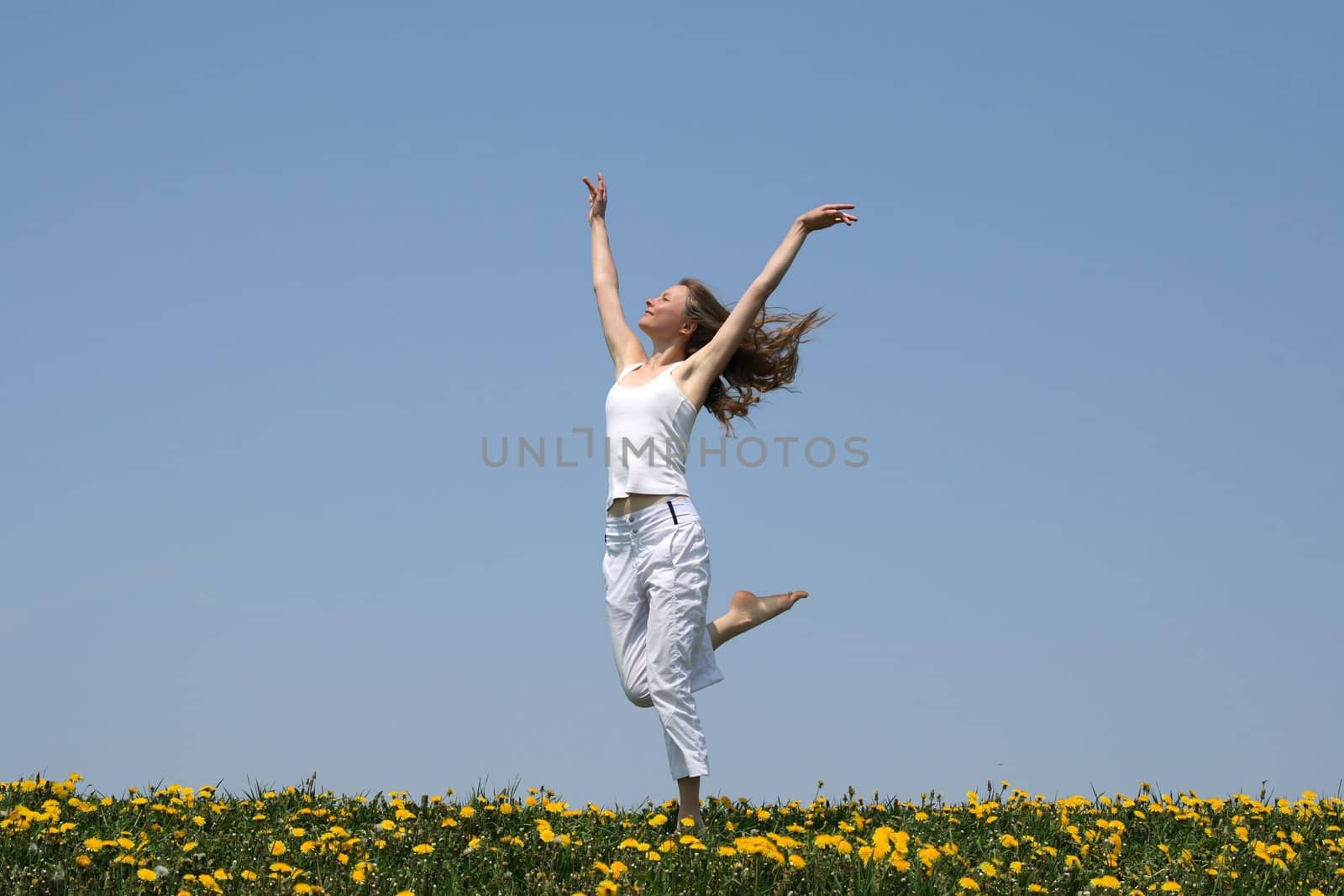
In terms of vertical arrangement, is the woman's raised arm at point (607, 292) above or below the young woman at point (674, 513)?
above

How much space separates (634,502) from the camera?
24.1ft

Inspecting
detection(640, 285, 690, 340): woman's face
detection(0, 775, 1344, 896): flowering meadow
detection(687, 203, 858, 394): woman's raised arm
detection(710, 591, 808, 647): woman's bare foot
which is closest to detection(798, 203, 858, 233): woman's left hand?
Answer: detection(687, 203, 858, 394): woman's raised arm

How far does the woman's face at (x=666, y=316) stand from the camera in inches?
313

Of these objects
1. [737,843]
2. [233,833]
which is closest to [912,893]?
[737,843]

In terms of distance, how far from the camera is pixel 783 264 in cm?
739

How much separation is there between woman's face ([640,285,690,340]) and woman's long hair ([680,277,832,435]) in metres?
0.05

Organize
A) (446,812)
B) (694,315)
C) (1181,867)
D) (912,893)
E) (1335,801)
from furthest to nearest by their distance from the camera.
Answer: (1335,801) < (694,315) < (446,812) < (1181,867) < (912,893)

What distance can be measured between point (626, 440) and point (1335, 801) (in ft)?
18.3

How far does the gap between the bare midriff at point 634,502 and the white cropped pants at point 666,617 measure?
0.12 ft

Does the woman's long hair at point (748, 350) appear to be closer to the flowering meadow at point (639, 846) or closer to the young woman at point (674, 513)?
the young woman at point (674, 513)

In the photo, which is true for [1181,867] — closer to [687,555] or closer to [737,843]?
[737,843]

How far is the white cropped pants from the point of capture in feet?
23.3

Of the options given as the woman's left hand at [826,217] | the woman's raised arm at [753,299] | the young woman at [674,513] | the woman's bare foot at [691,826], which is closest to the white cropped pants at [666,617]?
the young woman at [674,513]

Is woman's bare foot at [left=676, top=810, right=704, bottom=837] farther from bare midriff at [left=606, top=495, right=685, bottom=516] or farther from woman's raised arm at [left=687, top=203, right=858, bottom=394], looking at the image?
woman's raised arm at [left=687, top=203, right=858, bottom=394]
